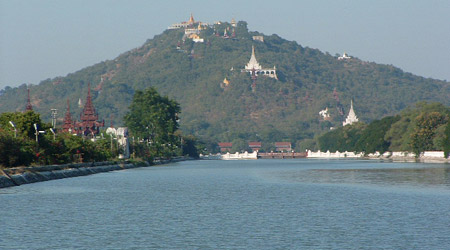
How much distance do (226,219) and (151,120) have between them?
5519 inches

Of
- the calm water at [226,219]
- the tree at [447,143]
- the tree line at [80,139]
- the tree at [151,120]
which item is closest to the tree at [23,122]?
the tree line at [80,139]

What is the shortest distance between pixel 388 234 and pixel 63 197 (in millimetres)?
27248

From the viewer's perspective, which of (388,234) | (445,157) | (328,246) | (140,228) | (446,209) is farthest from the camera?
(445,157)

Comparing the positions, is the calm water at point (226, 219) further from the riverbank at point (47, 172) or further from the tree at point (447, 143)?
the tree at point (447, 143)

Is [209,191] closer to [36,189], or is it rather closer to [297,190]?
[297,190]

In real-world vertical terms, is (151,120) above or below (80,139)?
above

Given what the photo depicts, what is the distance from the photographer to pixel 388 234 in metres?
35.5

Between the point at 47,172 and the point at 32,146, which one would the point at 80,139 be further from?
the point at 47,172

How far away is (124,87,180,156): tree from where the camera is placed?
18125 centimetres

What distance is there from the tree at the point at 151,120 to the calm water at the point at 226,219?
11659 centimetres

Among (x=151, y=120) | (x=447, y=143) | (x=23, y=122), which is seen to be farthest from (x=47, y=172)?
(x=151, y=120)

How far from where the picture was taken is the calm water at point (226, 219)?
33781 millimetres

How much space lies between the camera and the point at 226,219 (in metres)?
42.0

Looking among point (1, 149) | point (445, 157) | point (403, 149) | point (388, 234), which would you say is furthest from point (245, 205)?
point (403, 149)
